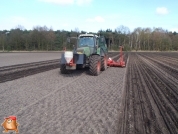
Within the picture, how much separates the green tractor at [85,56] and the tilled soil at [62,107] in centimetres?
279

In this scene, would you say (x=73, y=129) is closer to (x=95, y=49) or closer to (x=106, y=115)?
(x=106, y=115)

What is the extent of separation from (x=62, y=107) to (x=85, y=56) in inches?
272

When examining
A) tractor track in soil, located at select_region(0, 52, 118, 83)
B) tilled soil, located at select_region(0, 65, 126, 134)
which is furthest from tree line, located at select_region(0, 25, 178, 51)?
tilled soil, located at select_region(0, 65, 126, 134)

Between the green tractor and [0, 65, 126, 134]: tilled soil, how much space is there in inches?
110

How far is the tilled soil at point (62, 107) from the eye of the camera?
5324 mm

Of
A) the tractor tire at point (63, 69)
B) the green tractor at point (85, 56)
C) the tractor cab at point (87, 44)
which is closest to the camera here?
the green tractor at point (85, 56)

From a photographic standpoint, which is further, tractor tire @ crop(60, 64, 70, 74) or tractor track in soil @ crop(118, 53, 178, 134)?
Answer: tractor tire @ crop(60, 64, 70, 74)

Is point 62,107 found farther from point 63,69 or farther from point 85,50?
point 85,50

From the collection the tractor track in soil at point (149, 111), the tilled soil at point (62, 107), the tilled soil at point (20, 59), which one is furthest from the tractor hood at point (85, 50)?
the tilled soil at point (20, 59)

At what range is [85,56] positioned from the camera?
1359 centimetres

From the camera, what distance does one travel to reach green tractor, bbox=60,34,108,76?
42.8ft

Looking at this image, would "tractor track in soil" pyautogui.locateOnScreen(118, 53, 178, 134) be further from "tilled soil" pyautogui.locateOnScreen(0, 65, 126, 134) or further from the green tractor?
A: the green tractor

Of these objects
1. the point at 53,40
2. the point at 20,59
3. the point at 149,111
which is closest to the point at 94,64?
the point at 149,111

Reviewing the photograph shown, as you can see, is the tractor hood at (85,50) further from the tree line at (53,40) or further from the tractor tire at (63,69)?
the tree line at (53,40)
